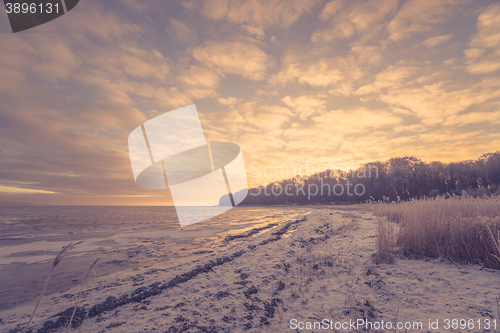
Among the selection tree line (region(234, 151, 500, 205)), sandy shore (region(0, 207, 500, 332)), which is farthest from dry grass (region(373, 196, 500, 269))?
tree line (region(234, 151, 500, 205))

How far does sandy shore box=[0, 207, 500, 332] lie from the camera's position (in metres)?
3.40

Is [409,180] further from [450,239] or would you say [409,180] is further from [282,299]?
[282,299]

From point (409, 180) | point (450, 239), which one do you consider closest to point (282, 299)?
point (450, 239)

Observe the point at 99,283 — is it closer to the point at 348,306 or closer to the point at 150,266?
the point at 150,266

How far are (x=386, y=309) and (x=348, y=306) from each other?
2.05ft

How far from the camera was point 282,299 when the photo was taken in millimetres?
4223

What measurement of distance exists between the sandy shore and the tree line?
45120 mm

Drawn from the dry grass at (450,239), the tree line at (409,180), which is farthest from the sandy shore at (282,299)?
the tree line at (409,180)

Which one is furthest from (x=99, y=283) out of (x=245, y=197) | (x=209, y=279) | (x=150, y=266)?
(x=245, y=197)

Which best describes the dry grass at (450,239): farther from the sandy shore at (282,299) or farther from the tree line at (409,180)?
the tree line at (409,180)

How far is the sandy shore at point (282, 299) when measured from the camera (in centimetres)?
340

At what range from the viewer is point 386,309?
3607 mm

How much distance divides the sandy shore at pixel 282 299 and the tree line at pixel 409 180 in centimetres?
4512

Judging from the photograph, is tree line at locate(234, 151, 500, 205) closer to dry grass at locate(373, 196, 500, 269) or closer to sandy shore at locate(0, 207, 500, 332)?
dry grass at locate(373, 196, 500, 269)
